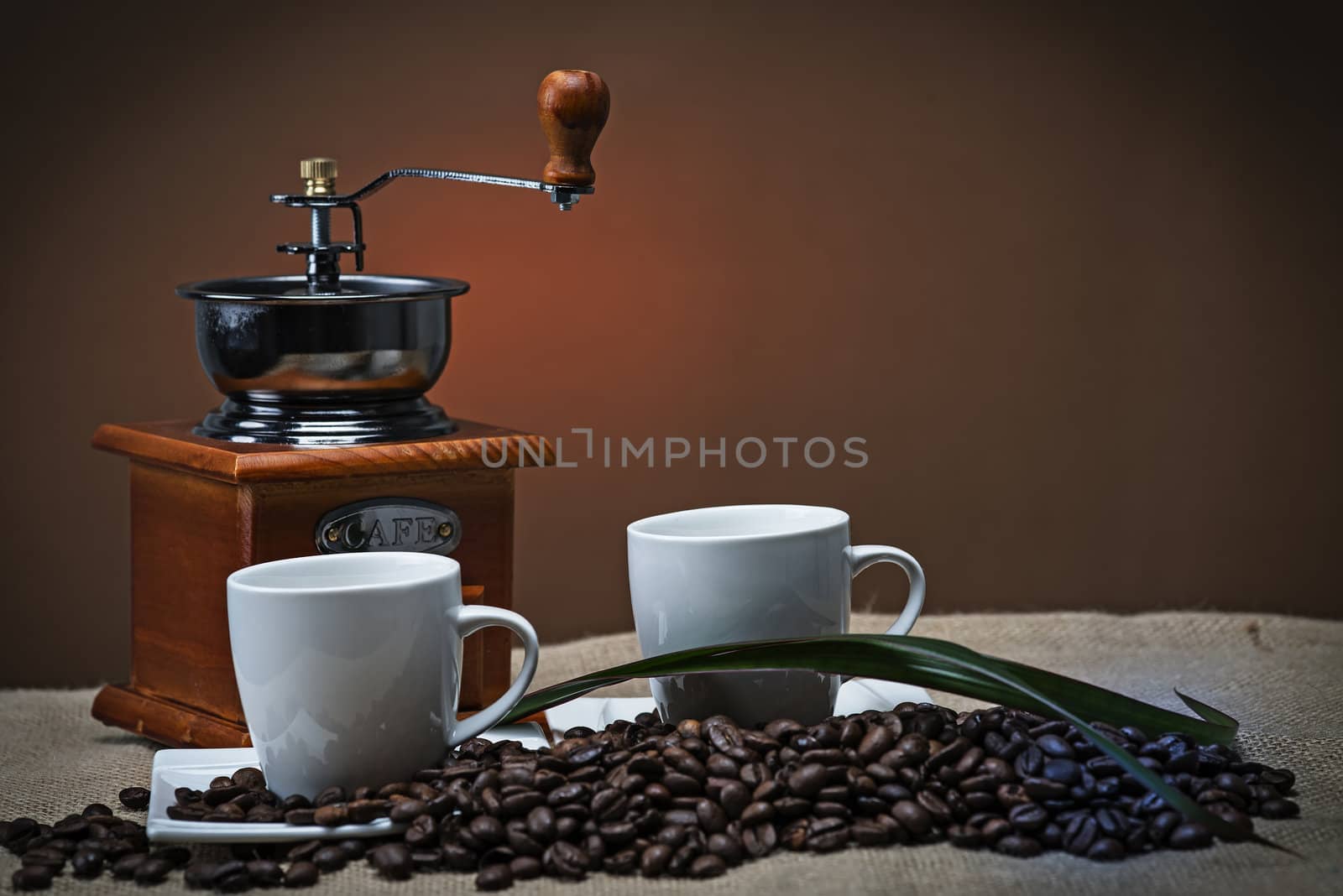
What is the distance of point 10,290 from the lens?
1.83m

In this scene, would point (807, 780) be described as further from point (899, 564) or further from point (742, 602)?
point (899, 564)

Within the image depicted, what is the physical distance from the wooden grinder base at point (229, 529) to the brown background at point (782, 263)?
1.94ft

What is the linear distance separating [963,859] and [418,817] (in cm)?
34

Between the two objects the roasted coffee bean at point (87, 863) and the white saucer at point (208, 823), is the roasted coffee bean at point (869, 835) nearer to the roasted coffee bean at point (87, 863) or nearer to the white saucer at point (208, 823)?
the white saucer at point (208, 823)

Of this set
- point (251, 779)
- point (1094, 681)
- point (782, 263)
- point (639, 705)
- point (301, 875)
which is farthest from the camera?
point (782, 263)

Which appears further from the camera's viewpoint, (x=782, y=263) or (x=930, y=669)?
(x=782, y=263)

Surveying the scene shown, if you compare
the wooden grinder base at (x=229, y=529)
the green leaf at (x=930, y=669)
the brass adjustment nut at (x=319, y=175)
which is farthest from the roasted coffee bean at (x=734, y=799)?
the brass adjustment nut at (x=319, y=175)

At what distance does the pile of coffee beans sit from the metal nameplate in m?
0.26

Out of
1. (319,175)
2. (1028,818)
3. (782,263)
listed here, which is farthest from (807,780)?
(782,263)

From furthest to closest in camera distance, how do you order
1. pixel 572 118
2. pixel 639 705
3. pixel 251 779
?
pixel 639 705 → pixel 572 118 → pixel 251 779

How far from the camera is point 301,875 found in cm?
89

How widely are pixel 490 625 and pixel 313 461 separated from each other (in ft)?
0.81

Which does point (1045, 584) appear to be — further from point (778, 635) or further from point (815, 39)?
point (778, 635)

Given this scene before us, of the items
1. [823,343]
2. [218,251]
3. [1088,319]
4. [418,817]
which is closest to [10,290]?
[218,251]
